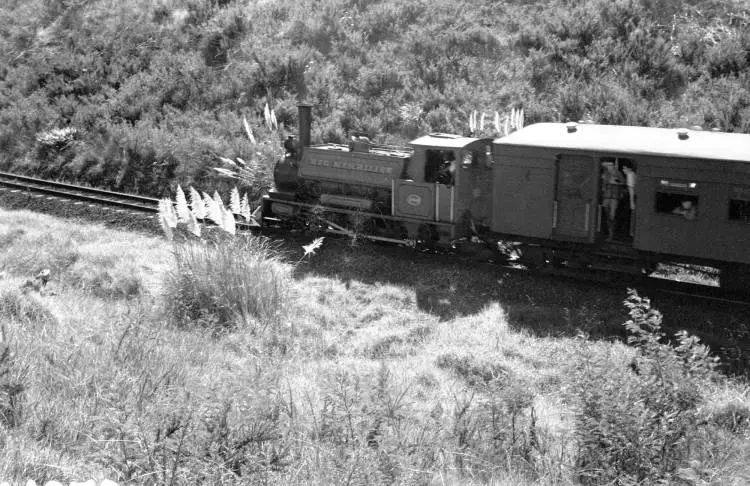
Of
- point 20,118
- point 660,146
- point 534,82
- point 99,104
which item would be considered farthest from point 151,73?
point 660,146

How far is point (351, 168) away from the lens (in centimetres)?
1583

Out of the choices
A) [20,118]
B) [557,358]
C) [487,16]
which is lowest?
[557,358]

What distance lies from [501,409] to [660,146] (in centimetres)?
600

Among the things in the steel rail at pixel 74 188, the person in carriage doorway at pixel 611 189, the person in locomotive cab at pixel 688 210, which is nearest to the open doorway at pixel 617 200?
the person in carriage doorway at pixel 611 189

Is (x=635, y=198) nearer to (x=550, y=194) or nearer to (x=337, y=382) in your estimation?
(x=550, y=194)

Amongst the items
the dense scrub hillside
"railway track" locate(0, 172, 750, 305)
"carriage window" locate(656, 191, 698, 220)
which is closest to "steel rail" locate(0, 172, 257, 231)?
"railway track" locate(0, 172, 750, 305)

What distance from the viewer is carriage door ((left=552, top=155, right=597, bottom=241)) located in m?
13.3

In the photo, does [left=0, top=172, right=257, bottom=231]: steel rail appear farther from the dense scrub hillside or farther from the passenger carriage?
the passenger carriage

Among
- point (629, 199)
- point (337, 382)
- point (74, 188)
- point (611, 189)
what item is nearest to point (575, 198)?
point (611, 189)

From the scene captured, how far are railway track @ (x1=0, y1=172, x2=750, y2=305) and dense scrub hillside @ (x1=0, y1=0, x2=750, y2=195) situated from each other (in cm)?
120

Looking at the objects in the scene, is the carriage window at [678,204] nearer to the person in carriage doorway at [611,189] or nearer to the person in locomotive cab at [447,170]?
the person in carriage doorway at [611,189]

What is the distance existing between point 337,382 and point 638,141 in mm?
6939

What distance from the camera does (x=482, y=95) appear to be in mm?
20547

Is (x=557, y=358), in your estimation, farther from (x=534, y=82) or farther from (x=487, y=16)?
(x=487, y=16)
